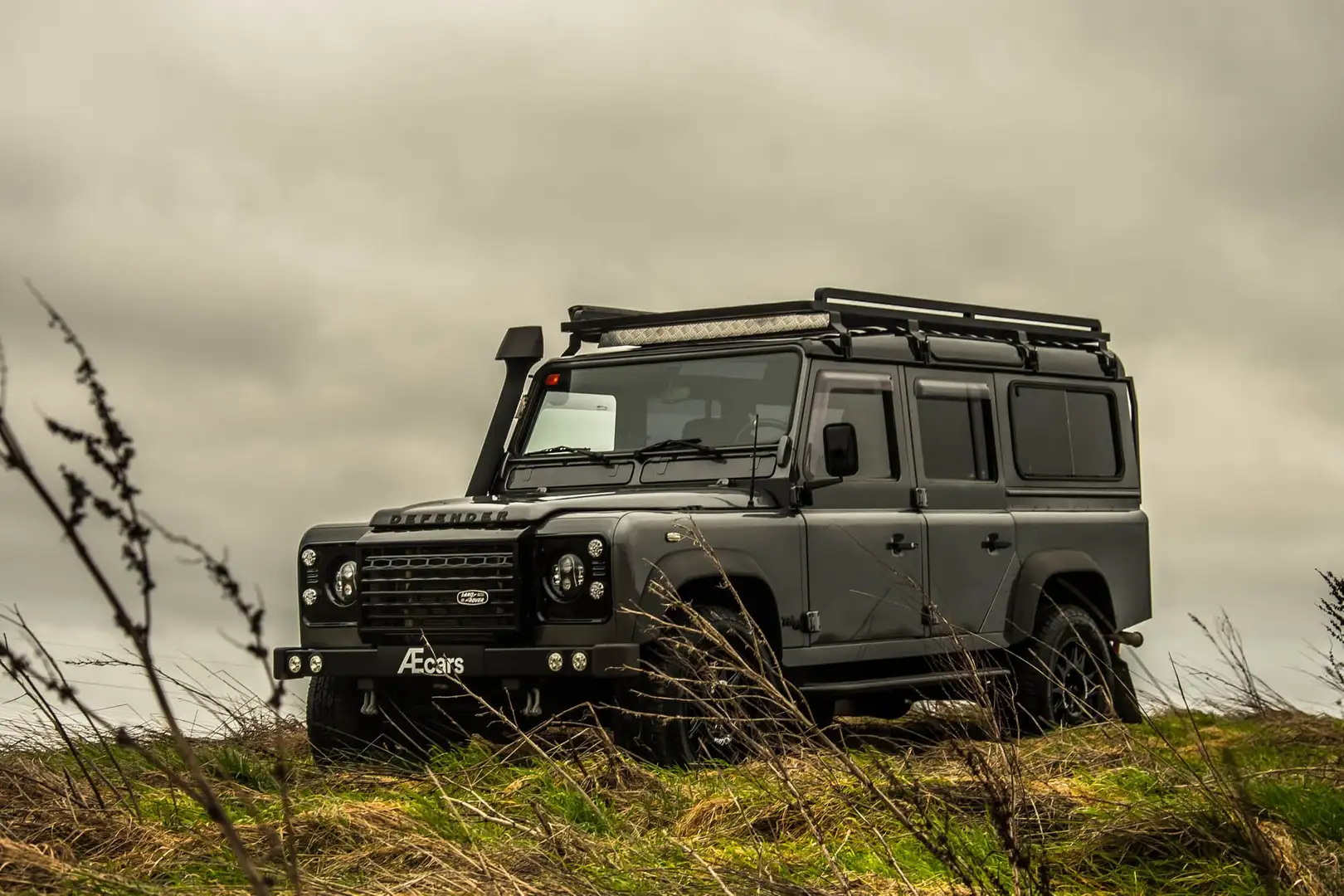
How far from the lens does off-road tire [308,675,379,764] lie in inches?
318

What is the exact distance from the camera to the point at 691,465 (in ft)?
27.0

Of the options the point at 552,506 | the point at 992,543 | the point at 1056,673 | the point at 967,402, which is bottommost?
the point at 1056,673

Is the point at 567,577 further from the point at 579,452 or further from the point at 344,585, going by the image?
the point at 579,452

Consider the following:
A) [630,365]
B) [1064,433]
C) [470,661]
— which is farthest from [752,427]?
[1064,433]

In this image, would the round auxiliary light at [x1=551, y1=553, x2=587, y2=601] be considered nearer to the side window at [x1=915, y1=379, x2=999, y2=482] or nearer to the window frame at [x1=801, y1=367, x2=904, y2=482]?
the window frame at [x1=801, y1=367, x2=904, y2=482]

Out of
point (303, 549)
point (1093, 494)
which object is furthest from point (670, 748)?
point (1093, 494)

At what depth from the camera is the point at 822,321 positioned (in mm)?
8648

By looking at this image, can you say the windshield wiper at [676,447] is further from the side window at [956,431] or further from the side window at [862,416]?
the side window at [956,431]

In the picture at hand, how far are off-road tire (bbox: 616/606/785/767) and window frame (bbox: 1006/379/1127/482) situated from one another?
3260mm

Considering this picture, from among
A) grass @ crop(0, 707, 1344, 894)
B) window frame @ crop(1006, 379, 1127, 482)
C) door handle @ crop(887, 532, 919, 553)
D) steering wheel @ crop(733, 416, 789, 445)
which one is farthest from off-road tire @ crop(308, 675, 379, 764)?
window frame @ crop(1006, 379, 1127, 482)

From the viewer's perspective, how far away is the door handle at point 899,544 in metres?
8.63

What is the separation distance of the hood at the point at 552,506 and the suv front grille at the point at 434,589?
13 cm

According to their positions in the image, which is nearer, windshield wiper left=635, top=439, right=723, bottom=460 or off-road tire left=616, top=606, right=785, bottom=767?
off-road tire left=616, top=606, right=785, bottom=767

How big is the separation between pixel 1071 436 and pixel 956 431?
4.77 feet
